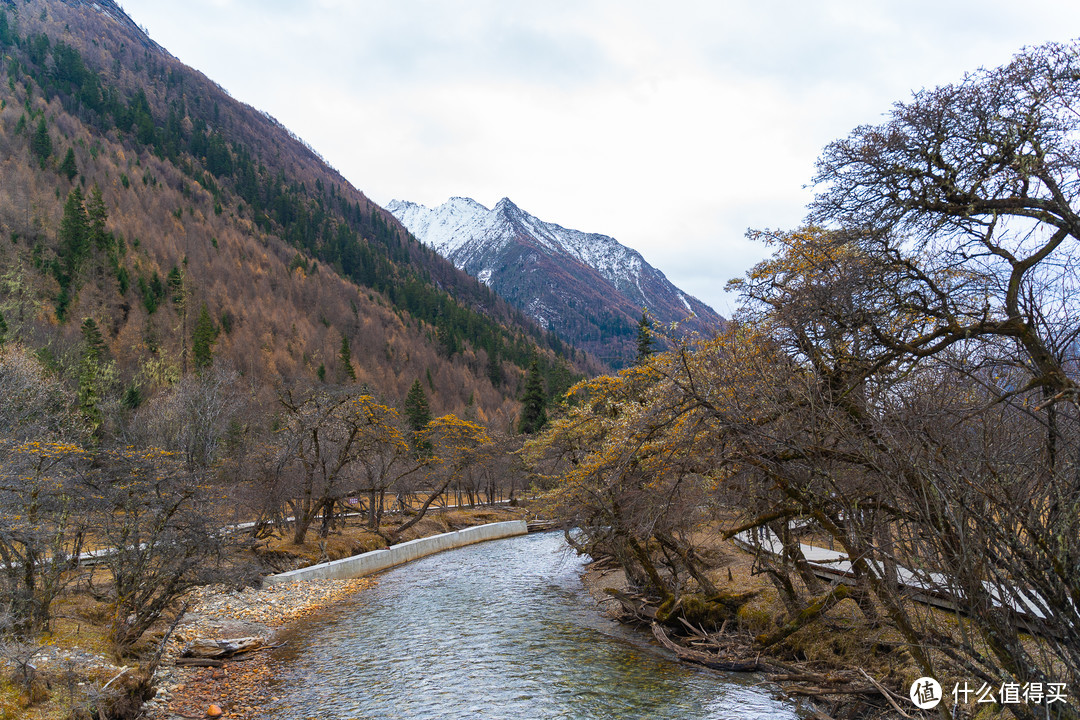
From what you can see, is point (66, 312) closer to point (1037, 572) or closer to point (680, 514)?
point (680, 514)

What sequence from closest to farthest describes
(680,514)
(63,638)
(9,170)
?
(63,638), (680,514), (9,170)

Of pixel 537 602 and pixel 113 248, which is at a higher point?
pixel 113 248

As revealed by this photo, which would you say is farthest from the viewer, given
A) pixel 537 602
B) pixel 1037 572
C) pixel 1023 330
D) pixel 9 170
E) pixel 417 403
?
pixel 9 170

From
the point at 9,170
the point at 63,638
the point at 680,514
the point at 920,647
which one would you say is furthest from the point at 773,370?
the point at 9,170

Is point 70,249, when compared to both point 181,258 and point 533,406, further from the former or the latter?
point 533,406

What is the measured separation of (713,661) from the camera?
1340 centimetres

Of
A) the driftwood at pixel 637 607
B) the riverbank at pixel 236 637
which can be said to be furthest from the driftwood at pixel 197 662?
the driftwood at pixel 637 607

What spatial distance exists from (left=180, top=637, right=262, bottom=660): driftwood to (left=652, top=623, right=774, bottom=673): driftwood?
423 inches

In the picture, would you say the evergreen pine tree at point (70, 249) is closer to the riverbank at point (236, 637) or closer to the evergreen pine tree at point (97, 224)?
the evergreen pine tree at point (97, 224)

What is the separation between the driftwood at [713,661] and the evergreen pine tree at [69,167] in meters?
120

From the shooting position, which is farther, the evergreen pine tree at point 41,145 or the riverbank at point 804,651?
the evergreen pine tree at point 41,145

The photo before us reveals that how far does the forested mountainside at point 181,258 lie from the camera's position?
7106 centimetres

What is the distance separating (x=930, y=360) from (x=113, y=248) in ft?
320

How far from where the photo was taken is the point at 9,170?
87.8m
